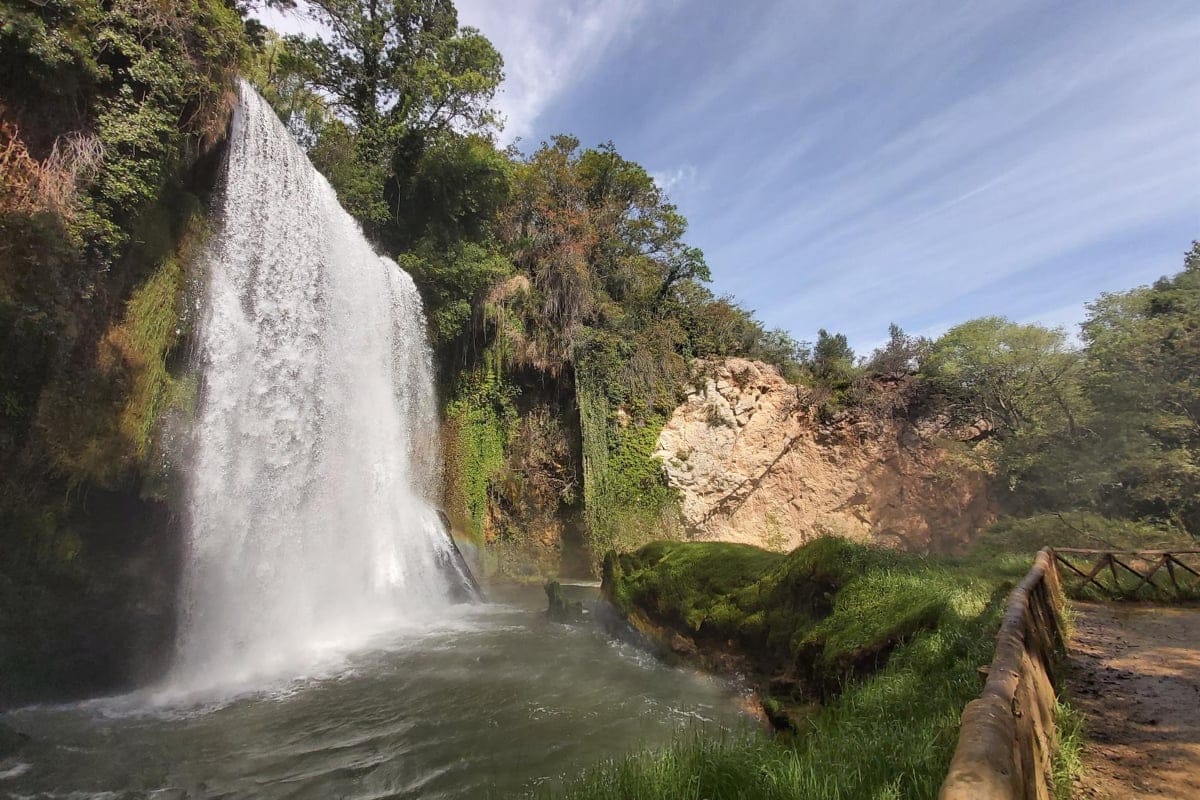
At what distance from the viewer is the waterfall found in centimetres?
913

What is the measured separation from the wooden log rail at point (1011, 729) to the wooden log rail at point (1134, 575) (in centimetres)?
685

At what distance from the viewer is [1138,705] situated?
4.23 metres

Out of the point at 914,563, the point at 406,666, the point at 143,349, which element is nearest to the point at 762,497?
the point at 914,563

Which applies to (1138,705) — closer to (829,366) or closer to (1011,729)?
(1011,729)

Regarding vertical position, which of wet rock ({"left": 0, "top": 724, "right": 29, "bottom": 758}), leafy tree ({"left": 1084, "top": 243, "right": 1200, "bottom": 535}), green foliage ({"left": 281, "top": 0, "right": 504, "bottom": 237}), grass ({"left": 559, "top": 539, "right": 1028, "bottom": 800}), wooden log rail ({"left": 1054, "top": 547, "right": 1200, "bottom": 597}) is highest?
green foliage ({"left": 281, "top": 0, "right": 504, "bottom": 237})

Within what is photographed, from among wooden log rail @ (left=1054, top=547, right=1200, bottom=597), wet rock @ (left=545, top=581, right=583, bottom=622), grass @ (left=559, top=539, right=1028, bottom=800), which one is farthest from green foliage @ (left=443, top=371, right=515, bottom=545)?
wooden log rail @ (left=1054, top=547, right=1200, bottom=597)

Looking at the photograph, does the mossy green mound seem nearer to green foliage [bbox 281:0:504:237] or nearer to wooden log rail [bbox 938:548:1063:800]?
wooden log rail [bbox 938:548:1063:800]

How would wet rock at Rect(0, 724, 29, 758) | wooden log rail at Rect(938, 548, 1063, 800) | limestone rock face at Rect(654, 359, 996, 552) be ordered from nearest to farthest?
1. wooden log rail at Rect(938, 548, 1063, 800)
2. wet rock at Rect(0, 724, 29, 758)
3. limestone rock face at Rect(654, 359, 996, 552)

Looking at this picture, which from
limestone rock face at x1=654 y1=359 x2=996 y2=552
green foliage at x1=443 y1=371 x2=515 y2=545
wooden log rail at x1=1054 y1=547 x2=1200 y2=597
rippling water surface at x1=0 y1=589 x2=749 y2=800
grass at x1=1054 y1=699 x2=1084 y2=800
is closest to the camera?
grass at x1=1054 y1=699 x2=1084 y2=800

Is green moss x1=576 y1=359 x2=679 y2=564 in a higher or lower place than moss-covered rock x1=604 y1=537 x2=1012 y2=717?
higher

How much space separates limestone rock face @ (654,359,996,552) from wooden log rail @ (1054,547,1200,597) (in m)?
7.65

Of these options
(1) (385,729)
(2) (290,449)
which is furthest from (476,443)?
(1) (385,729)

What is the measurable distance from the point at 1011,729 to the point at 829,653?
12.5 ft

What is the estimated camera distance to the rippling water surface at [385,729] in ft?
15.7
